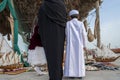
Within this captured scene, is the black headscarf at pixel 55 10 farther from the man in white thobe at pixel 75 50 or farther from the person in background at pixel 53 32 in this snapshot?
the man in white thobe at pixel 75 50

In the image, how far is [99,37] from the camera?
1555 cm

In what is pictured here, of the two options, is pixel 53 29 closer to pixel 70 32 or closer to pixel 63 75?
pixel 70 32

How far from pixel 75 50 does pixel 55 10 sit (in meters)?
0.92

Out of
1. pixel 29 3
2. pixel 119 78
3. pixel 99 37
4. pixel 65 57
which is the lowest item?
pixel 119 78

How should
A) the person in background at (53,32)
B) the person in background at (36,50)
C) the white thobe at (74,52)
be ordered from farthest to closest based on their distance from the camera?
1. the person in background at (36,50)
2. the white thobe at (74,52)
3. the person in background at (53,32)

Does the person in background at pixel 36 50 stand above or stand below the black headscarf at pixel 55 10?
below

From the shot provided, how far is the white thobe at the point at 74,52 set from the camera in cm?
616

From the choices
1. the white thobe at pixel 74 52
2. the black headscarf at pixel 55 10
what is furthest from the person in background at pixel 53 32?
the white thobe at pixel 74 52

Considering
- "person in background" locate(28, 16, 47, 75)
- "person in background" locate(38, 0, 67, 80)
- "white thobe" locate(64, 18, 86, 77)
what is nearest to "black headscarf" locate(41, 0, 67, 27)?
"person in background" locate(38, 0, 67, 80)

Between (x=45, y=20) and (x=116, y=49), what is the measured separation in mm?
11783

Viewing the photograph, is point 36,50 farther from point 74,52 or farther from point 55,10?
point 55,10

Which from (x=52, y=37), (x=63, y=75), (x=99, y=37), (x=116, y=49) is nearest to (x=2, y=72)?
(x=63, y=75)

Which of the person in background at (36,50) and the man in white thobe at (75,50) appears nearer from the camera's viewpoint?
the man in white thobe at (75,50)

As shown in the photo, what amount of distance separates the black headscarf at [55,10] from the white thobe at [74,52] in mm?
420
